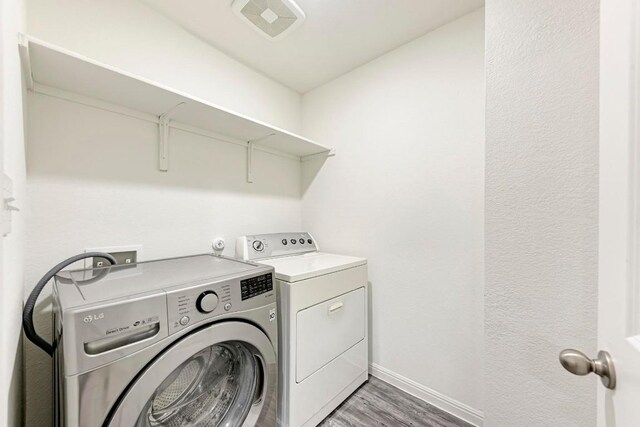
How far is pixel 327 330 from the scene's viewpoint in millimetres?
1369

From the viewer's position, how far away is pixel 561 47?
713 mm

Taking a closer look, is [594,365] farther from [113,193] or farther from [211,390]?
[113,193]

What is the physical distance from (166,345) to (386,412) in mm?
1329

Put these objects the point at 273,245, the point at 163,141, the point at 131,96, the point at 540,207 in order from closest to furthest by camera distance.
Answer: the point at 540,207
the point at 131,96
the point at 163,141
the point at 273,245

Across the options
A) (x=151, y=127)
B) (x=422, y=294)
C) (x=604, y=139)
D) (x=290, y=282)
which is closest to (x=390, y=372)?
(x=422, y=294)

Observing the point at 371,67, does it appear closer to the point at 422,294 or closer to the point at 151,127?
the point at 151,127

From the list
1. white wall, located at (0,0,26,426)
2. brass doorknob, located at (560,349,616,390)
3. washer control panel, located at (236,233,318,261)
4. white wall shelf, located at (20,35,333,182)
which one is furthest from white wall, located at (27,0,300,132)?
brass doorknob, located at (560,349,616,390)

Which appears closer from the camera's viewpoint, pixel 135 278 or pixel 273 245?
pixel 135 278

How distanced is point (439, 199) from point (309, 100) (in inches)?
56.8

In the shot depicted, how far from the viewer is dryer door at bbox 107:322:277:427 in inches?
34.5

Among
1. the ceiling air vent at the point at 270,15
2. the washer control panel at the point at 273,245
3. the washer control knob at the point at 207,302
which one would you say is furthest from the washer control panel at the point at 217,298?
the ceiling air vent at the point at 270,15

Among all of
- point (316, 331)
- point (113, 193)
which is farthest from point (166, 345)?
point (113, 193)

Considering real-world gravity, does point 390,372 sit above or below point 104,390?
below

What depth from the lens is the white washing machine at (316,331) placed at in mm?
1199
